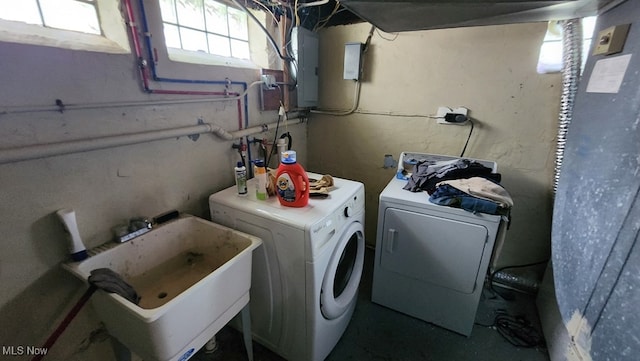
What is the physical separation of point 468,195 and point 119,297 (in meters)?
1.49

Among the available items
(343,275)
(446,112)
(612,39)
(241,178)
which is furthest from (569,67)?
(241,178)

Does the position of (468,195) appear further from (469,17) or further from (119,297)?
(119,297)

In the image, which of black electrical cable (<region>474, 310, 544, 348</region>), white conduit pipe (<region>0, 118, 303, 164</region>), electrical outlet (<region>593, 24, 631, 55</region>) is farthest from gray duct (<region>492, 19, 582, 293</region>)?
white conduit pipe (<region>0, 118, 303, 164</region>)

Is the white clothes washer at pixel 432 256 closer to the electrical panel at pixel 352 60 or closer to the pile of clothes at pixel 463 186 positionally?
the pile of clothes at pixel 463 186

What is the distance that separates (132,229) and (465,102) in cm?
204

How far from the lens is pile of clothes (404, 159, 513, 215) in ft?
4.24

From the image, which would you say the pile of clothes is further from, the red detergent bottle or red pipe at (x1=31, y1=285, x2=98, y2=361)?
red pipe at (x1=31, y1=285, x2=98, y2=361)

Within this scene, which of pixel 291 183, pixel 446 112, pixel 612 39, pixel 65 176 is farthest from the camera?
pixel 446 112

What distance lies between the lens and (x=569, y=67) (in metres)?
1.41

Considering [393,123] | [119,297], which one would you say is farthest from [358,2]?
[119,297]

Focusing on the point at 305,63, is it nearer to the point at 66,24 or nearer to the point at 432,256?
the point at 66,24

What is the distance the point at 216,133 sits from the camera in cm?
150

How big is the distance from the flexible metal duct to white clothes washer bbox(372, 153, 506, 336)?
0.42 metres

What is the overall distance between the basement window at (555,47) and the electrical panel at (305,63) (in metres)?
1.42
